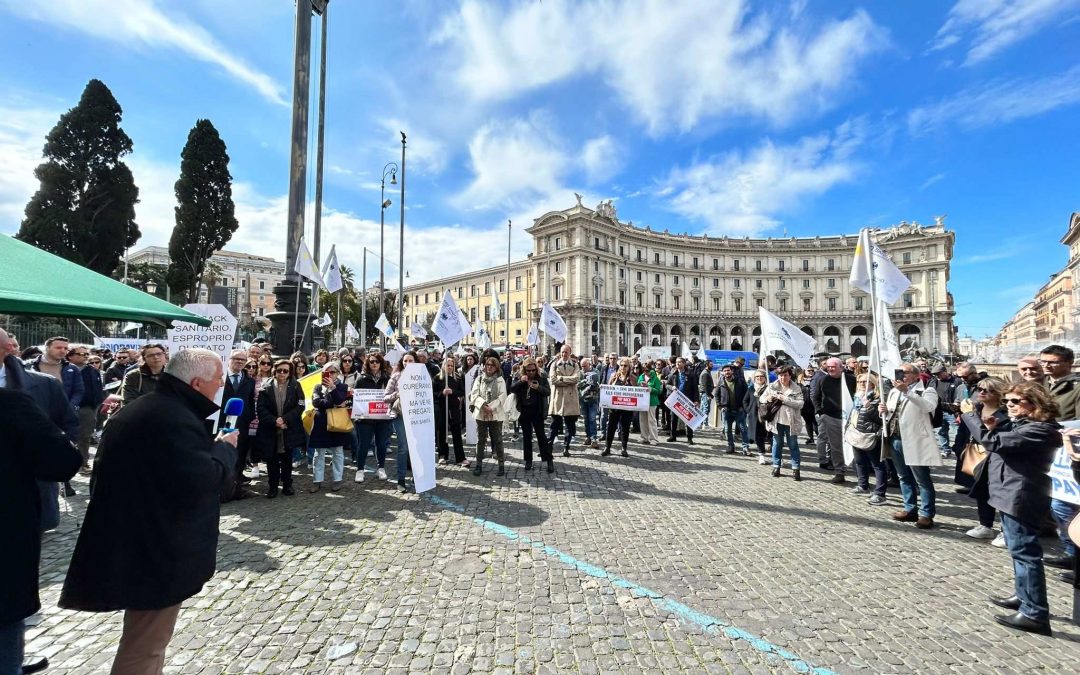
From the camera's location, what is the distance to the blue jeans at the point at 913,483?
589cm

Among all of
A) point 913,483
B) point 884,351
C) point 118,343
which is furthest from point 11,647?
point 118,343

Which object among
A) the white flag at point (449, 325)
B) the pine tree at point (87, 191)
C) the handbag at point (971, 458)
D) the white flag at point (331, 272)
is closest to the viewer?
the handbag at point (971, 458)

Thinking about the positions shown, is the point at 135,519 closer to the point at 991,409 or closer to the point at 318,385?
the point at 318,385

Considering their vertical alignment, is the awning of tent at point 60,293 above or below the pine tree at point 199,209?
below

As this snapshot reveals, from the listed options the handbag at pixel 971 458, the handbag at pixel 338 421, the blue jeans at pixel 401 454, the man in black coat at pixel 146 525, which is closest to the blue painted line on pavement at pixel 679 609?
the blue jeans at pixel 401 454

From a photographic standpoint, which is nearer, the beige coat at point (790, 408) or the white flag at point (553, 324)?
the beige coat at point (790, 408)

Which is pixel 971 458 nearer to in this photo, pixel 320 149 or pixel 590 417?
pixel 590 417

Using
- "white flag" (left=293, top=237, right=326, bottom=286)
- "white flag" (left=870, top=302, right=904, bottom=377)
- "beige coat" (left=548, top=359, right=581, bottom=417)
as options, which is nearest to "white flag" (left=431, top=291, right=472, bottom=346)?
"white flag" (left=293, top=237, right=326, bottom=286)

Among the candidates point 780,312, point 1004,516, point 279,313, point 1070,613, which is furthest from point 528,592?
point 780,312

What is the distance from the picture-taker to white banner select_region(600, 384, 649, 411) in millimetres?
10223

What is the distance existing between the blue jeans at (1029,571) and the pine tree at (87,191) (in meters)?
44.3

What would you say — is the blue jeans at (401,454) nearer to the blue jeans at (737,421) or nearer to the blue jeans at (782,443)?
the blue jeans at (782,443)

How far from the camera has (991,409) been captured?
4461mm

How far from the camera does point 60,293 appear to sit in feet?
8.76
